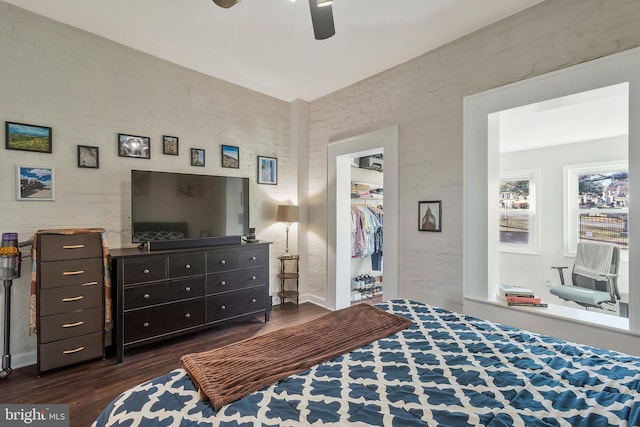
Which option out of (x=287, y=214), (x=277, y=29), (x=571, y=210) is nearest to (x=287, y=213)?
(x=287, y=214)

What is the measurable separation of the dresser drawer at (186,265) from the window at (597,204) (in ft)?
16.9

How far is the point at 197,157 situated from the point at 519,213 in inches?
201

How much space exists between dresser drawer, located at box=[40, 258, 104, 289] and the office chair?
4831mm

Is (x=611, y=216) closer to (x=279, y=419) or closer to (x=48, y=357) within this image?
(x=279, y=419)

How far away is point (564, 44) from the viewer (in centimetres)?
199

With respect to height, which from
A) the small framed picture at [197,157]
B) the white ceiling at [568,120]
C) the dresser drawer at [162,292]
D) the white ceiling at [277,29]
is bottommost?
the dresser drawer at [162,292]

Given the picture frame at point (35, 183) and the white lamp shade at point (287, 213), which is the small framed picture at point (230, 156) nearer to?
the white lamp shade at point (287, 213)

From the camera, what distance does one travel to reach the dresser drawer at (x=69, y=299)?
2.15 metres

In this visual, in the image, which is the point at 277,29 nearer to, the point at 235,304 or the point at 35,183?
the point at 35,183

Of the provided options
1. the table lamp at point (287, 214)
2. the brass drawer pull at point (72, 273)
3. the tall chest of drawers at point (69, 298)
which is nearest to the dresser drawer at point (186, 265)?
the tall chest of drawers at point (69, 298)

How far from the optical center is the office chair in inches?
122

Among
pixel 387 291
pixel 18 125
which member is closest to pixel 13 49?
pixel 18 125

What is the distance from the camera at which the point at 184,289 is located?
2711mm

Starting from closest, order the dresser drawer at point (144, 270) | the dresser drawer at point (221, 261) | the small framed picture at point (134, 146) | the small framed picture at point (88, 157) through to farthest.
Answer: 1. the dresser drawer at point (144, 270)
2. the small framed picture at point (88, 157)
3. the small framed picture at point (134, 146)
4. the dresser drawer at point (221, 261)
